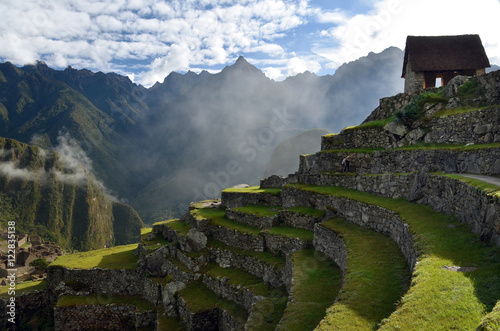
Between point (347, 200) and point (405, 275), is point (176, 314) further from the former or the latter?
point (405, 275)

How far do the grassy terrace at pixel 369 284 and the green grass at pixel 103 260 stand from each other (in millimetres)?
20481

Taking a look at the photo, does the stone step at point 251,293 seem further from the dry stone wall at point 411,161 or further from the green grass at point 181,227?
the dry stone wall at point 411,161

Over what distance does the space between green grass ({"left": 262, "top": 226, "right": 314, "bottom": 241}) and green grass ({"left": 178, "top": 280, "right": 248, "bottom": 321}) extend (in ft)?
13.5

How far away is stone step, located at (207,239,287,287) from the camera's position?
15820mm

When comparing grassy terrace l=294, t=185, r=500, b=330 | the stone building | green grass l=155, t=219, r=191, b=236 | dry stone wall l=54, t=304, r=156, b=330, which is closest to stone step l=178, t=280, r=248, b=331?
green grass l=155, t=219, r=191, b=236

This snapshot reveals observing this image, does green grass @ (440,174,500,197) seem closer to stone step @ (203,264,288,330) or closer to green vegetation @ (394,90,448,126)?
stone step @ (203,264,288,330)

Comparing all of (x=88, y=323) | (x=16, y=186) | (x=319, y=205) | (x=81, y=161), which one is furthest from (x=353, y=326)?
(x=81, y=161)

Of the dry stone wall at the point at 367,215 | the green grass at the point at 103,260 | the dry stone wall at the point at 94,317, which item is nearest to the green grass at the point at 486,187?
the dry stone wall at the point at 367,215

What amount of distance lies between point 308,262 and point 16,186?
159 m

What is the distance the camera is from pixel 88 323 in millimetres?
23938

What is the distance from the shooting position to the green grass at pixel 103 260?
88.8ft

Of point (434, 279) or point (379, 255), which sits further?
point (379, 255)

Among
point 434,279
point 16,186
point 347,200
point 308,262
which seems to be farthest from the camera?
point 16,186

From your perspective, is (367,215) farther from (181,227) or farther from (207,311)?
(181,227)
